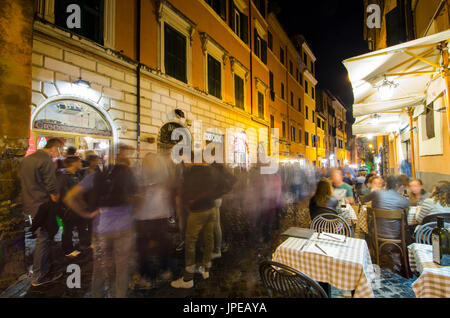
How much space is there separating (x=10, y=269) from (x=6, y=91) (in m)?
3.21

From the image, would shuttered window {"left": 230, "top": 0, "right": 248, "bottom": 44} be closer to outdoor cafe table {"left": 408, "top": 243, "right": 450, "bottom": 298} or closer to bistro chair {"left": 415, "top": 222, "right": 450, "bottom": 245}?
bistro chair {"left": 415, "top": 222, "right": 450, "bottom": 245}

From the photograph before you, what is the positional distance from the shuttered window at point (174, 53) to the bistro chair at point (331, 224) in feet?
24.3

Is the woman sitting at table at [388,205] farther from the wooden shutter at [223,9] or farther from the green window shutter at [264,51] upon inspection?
the green window shutter at [264,51]

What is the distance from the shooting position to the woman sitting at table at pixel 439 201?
350cm

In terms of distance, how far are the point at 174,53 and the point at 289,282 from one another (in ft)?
30.0

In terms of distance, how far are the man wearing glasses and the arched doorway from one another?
5.92 feet

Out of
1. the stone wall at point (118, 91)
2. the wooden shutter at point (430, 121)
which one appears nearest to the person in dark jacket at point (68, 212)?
the stone wall at point (118, 91)

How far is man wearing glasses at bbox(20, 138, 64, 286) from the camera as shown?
11.3ft

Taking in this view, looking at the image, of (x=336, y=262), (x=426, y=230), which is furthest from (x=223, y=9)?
(x=336, y=262)

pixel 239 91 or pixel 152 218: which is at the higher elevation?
pixel 239 91

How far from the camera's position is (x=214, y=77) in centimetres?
1150

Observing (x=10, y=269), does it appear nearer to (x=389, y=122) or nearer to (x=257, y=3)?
(x=389, y=122)

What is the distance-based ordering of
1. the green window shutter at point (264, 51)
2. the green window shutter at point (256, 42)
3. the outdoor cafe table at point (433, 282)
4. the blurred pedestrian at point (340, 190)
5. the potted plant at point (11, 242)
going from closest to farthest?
the outdoor cafe table at point (433, 282) → the potted plant at point (11, 242) → the blurred pedestrian at point (340, 190) → the green window shutter at point (256, 42) → the green window shutter at point (264, 51)

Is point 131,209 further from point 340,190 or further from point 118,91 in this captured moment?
point 118,91
